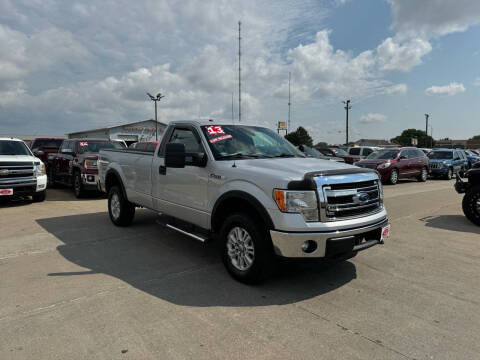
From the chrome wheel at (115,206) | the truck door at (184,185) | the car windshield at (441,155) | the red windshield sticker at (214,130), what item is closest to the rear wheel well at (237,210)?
the truck door at (184,185)

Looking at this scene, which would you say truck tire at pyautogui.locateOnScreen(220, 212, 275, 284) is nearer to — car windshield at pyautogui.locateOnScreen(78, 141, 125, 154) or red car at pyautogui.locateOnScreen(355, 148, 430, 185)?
car windshield at pyautogui.locateOnScreen(78, 141, 125, 154)

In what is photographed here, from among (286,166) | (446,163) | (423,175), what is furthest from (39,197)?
(446,163)

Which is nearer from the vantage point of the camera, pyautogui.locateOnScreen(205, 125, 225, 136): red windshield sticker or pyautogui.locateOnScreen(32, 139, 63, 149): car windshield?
pyautogui.locateOnScreen(205, 125, 225, 136): red windshield sticker

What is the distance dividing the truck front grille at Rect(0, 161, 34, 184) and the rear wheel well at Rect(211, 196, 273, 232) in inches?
281

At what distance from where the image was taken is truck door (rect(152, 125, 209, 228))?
4.61 m

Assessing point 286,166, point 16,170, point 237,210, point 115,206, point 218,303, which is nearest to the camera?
point 218,303

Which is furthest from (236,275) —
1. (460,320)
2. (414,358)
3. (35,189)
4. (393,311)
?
(35,189)

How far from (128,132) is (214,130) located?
47.9 meters

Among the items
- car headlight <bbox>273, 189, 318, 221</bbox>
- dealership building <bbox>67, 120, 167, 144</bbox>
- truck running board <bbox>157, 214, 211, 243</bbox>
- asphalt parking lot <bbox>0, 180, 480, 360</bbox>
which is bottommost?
asphalt parking lot <bbox>0, 180, 480, 360</bbox>

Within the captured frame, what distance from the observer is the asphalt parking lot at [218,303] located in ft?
9.13

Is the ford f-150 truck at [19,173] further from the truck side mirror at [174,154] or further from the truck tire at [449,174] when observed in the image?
the truck tire at [449,174]

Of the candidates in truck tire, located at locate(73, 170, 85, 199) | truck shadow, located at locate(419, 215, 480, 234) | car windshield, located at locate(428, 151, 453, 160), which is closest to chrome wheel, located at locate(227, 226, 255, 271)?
truck shadow, located at locate(419, 215, 480, 234)

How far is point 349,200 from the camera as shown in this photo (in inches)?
149

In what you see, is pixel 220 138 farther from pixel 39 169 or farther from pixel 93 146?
pixel 93 146
